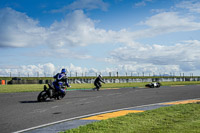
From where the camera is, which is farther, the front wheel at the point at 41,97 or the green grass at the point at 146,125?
the front wheel at the point at 41,97

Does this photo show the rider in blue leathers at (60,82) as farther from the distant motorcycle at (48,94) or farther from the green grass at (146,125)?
the green grass at (146,125)

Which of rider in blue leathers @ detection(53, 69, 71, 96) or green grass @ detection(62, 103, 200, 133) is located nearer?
green grass @ detection(62, 103, 200, 133)

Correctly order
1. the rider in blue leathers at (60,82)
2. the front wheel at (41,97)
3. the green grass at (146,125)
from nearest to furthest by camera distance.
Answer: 1. the green grass at (146,125)
2. the front wheel at (41,97)
3. the rider in blue leathers at (60,82)

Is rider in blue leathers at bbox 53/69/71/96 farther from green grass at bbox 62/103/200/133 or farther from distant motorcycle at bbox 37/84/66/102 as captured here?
green grass at bbox 62/103/200/133

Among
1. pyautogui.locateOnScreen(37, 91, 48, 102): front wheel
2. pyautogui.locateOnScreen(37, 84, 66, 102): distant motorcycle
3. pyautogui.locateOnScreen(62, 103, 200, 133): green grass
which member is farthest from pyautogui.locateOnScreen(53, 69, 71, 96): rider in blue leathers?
pyautogui.locateOnScreen(62, 103, 200, 133): green grass

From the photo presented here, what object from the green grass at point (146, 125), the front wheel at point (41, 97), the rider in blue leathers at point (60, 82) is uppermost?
the rider in blue leathers at point (60, 82)

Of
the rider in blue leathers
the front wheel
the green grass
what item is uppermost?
the rider in blue leathers

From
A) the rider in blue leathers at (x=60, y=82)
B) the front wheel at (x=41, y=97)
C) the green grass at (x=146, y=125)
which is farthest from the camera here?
the rider in blue leathers at (x=60, y=82)

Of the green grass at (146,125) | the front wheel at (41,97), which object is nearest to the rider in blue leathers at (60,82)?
the front wheel at (41,97)

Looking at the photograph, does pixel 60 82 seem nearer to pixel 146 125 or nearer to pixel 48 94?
pixel 48 94

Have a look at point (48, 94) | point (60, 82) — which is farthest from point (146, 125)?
point (60, 82)

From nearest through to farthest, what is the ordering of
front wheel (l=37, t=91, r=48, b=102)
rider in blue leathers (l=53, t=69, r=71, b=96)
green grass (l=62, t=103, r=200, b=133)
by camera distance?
green grass (l=62, t=103, r=200, b=133) < front wheel (l=37, t=91, r=48, b=102) < rider in blue leathers (l=53, t=69, r=71, b=96)

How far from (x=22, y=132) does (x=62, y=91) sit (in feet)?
22.0

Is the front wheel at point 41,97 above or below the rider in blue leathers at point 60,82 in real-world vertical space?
below
